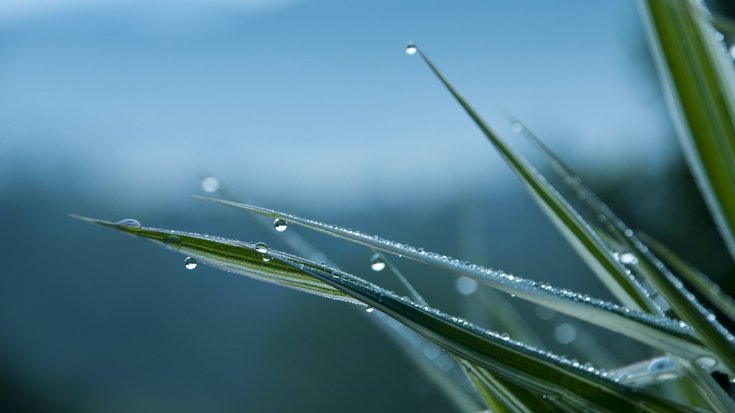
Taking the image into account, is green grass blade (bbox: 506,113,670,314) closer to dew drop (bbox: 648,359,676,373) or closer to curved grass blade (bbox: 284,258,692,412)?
dew drop (bbox: 648,359,676,373)

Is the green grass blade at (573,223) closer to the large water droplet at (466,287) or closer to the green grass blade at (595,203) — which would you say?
the green grass blade at (595,203)

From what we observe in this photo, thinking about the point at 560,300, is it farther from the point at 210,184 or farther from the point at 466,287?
the point at 466,287

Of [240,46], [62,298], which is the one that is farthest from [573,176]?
[240,46]

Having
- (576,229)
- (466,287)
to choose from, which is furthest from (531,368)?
(466,287)

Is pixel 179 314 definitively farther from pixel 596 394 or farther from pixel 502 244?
pixel 596 394

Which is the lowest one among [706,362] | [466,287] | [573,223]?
[706,362]

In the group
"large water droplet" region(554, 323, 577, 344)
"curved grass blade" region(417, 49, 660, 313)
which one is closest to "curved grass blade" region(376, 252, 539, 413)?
"curved grass blade" region(417, 49, 660, 313)
